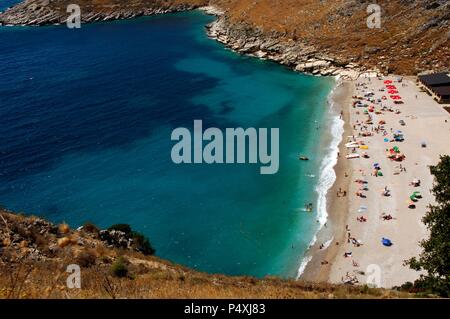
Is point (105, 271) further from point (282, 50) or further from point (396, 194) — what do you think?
point (282, 50)

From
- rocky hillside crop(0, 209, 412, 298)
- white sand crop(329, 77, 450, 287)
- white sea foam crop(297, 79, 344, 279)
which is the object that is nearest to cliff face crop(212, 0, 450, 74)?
white sand crop(329, 77, 450, 287)

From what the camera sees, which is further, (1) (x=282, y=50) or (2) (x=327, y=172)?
(1) (x=282, y=50)

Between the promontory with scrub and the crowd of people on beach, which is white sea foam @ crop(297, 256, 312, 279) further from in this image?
the crowd of people on beach

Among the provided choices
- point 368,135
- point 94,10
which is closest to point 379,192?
point 368,135

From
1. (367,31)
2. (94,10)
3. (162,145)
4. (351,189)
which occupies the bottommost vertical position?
(351,189)

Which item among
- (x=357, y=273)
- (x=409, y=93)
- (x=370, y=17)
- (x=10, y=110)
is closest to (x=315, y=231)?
(x=357, y=273)
